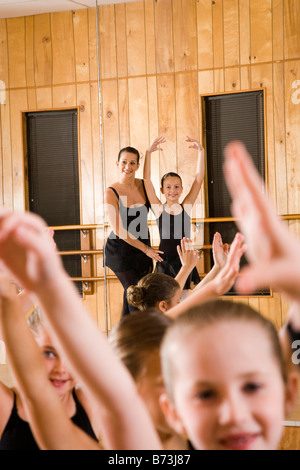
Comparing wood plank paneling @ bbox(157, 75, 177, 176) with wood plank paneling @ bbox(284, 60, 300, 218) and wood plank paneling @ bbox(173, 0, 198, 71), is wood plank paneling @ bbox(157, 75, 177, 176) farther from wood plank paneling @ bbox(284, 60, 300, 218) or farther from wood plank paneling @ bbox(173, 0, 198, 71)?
wood plank paneling @ bbox(284, 60, 300, 218)

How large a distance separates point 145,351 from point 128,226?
3.33 feet

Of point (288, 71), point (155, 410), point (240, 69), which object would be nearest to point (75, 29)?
point (240, 69)

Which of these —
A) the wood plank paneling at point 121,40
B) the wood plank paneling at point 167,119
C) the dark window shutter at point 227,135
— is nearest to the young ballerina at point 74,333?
the dark window shutter at point 227,135

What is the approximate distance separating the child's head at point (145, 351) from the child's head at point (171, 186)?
0.93 metres

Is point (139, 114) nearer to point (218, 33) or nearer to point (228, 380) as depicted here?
point (218, 33)

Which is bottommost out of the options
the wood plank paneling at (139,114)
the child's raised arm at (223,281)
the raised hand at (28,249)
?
the child's raised arm at (223,281)

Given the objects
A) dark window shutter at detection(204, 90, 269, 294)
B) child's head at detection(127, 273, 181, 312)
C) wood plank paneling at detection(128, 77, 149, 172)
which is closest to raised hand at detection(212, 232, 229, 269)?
dark window shutter at detection(204, 90, 269, 294)

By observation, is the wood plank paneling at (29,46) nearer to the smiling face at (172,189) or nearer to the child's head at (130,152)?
the child's head at (130,152)

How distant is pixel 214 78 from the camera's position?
1403 mm

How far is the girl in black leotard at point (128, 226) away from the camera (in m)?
1.47

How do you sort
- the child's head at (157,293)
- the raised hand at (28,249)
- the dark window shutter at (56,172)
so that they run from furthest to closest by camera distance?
1. the dark window shutter at (56,172)
2. the child's head at (157,293)
3. the raised hand at (28,249)

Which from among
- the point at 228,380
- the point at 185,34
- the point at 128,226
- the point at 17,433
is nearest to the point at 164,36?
the point at 185,34

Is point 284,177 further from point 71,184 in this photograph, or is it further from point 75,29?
point 75,29

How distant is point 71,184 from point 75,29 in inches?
15.7
